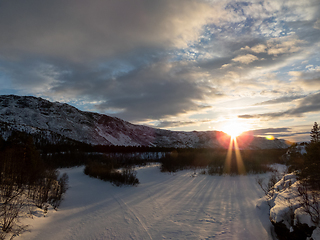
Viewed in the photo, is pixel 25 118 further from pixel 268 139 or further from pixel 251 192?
pixel 268 139

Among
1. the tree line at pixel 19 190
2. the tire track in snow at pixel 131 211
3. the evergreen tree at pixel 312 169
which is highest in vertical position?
the evergreen tree at pixel 312 169

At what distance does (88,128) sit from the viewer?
5825 centimetres

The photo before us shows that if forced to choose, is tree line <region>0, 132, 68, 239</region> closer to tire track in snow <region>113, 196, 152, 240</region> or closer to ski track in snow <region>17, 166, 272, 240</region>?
ski track in snow <region>17, 166, 272, 240</region>

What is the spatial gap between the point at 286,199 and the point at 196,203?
370 cm

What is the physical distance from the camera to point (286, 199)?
434cm

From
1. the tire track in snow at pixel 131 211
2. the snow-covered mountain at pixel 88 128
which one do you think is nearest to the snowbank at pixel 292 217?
the tire track in snow at pixel 131 211

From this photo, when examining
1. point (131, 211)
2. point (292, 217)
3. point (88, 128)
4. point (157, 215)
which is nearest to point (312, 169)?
point (292, 217)

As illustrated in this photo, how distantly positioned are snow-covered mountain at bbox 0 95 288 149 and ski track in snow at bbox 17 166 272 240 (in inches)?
1462

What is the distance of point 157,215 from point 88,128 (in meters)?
57.1

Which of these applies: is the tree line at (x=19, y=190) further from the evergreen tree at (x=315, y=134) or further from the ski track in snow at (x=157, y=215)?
the evergreen tree at (x=315, y=134)

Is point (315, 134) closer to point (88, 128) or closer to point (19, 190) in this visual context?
point (19, 190)

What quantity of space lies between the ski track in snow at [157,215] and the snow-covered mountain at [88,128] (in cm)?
3713

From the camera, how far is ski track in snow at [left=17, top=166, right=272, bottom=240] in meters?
4.67

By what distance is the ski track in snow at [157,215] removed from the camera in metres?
4.67
